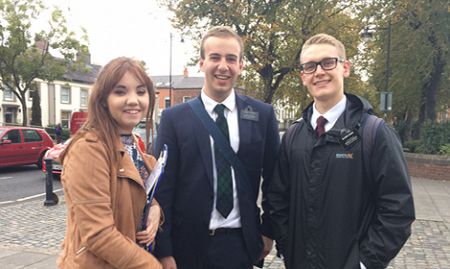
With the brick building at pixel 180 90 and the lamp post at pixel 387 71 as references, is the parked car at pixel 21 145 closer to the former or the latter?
the lamp post at pixel 387 71

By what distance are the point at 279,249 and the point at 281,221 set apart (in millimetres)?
254

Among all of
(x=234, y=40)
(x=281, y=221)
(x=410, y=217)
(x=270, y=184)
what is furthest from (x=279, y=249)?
(x=234, y=40)

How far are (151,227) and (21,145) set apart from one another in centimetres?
1264

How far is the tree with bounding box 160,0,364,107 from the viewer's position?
1455cm

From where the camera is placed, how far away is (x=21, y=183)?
11.0 m

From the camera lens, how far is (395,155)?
2094mm

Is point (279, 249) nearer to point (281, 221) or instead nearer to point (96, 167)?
point (281, 221)

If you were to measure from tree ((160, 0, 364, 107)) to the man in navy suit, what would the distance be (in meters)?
12.5

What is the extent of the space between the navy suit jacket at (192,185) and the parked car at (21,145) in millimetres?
11888

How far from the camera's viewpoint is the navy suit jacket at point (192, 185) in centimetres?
234

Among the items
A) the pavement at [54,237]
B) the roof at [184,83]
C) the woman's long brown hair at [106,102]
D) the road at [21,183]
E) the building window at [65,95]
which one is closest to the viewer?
the woman's long brown hair at [106,102]

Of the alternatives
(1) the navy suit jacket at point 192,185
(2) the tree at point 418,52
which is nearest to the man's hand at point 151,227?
(1) the navy suit jacket at point 192,185

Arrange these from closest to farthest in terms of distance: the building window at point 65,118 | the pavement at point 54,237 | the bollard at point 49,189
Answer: the pavement at point 54,237, the bollard at point 49,189, the building window at point 65,118

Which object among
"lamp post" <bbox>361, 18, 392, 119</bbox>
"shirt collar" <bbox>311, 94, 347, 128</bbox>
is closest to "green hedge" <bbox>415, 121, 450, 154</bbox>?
"lamp post" <bbox>361, 18, 392, 119</bbox>
